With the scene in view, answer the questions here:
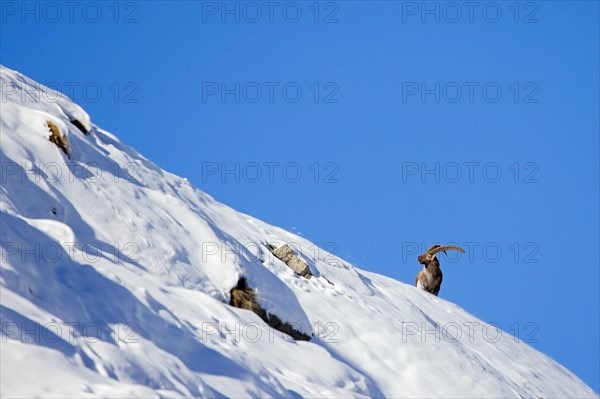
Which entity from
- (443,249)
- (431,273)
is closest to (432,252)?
(443,249)

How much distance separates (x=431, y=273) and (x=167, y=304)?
12.1 m

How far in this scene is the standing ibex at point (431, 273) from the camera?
22.0 m

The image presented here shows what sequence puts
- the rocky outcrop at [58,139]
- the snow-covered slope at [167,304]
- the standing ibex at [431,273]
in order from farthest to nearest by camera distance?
1. the standing ibex at [431,273]
2. the rocky outcrop at [58,139]
3. the snow-covered slope at [167,304]

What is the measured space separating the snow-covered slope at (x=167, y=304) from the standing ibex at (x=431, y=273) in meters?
3.59

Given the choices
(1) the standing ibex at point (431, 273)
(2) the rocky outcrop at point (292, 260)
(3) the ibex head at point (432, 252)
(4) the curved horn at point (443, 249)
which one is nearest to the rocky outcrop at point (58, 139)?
(2) the rocky outcrop at point (292, 260)

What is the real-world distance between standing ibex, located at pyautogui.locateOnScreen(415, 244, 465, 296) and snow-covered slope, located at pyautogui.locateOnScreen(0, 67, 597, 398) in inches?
141

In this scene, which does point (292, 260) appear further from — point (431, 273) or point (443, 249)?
point (443, 249)

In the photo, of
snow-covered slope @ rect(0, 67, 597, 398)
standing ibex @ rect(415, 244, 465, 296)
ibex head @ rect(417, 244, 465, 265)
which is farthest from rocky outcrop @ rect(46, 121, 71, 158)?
ibex head @ rect(417, 244, 465, 265)

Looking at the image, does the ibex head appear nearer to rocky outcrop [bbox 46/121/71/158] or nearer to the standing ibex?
the standing ibex

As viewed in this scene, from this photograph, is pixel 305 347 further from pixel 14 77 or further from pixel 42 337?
pixel 14 77

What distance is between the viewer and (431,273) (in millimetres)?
22188

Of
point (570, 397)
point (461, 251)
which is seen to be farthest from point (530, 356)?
point (461, 251)

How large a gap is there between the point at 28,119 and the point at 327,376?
18.6ft

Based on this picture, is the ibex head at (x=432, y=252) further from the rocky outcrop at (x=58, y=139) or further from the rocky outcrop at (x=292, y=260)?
the rocky outcrop at (x=58, y=139)
